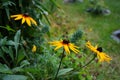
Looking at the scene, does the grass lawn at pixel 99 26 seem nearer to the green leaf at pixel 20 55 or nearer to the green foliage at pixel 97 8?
the green foliage at pixel 97 8

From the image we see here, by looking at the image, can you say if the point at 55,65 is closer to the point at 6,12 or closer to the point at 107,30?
the point at 6,12

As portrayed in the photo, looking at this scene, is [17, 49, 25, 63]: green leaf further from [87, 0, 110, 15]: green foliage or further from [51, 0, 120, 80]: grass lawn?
[87, 0, 110, 15]: green foliage

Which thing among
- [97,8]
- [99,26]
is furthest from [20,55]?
[97,8]

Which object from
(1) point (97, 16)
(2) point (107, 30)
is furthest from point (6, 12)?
(1) point (97, 16)

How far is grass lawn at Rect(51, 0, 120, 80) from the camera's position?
16.7ft

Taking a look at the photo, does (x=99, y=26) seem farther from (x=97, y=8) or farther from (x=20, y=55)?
(x=20, y=55)

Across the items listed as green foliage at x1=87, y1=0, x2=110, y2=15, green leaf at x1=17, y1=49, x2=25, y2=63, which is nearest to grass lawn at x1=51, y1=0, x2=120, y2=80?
green foliage at x1=87, y1=0, x2=110, y2=15

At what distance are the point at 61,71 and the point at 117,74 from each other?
1.93 m

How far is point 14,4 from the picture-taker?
3.11 meters

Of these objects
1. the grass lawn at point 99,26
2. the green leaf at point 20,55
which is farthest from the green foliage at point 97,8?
the green leaf at point 20,55

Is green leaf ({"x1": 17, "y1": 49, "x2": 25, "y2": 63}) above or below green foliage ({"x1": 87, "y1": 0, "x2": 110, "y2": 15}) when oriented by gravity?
above

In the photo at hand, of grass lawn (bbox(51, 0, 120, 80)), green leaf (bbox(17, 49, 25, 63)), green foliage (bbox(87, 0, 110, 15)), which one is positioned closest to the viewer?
green leaf (bbox(17, 49, 25, 63))

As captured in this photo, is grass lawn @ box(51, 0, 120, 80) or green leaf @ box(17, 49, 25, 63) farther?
grass lawn @ box(51, 0, 120, 80)

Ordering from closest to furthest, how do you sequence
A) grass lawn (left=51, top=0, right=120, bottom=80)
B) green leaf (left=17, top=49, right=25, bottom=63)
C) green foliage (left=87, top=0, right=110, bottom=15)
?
green leaf (left=17, top=49, right=25, bottom=63) < grass lawn (left=51, top=0, right=120, bottom=80) < green foliage (left=87, top=0, right=110, bottom=15)
